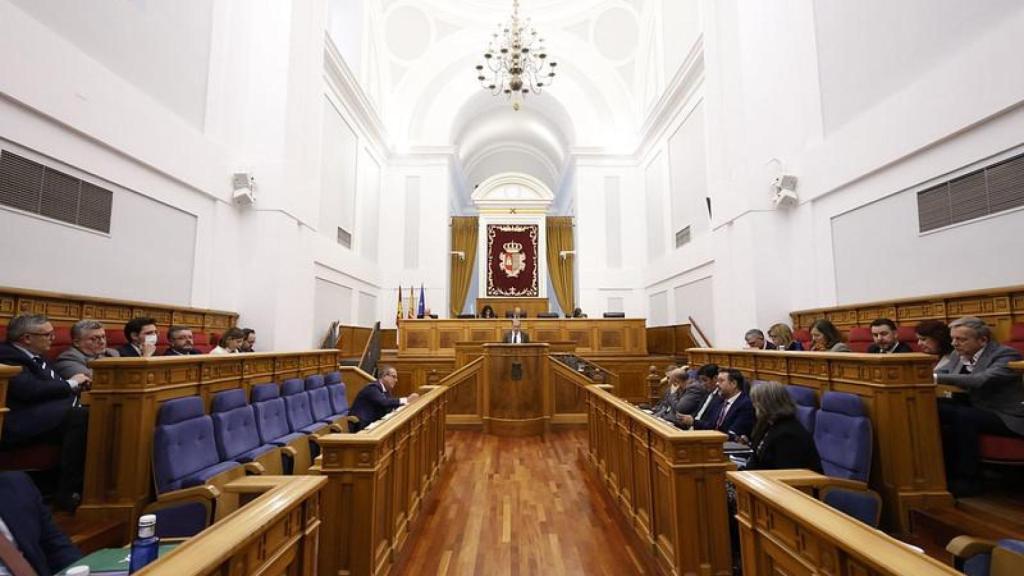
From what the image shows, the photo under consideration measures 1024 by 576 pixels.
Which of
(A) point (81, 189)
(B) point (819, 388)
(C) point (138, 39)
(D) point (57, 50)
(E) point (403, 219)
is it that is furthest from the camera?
(E) point (403, 219)

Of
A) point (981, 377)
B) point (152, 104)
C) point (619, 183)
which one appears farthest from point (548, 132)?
point (981, 377)

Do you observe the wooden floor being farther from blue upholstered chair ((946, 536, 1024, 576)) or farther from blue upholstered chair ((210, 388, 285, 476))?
blue upholstered chair ((946, 536, 1024, 576))

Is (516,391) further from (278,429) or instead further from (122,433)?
(122,433)

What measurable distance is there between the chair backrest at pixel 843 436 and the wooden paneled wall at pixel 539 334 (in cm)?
592

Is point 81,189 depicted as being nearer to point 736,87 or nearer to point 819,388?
point 819,388

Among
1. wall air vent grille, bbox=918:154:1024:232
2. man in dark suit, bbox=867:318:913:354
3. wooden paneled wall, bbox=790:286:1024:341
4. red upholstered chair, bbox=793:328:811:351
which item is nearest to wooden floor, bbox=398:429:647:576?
man in dark suit, bbox=867:318:913:354

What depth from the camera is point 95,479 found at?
2.31 meters

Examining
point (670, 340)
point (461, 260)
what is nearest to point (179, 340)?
point (670, 340)

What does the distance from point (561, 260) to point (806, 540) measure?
13010mm

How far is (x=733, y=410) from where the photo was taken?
3.17 meters

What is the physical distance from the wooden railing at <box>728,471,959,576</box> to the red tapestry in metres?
11.0

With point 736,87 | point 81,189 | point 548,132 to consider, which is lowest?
point 81,189

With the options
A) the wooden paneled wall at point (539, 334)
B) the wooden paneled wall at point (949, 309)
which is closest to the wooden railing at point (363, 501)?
the wooden paneled wall at point (949, 309)

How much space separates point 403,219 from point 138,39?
708 centimetres
